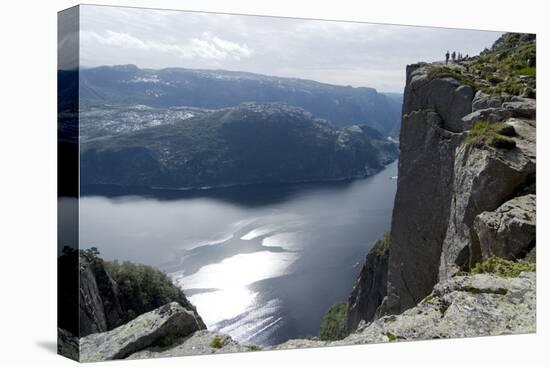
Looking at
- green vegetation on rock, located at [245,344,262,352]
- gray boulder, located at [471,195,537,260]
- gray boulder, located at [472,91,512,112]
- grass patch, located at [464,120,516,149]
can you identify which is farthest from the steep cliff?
gray boulder, located at [472,91,512,112]

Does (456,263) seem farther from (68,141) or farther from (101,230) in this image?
(68,141)

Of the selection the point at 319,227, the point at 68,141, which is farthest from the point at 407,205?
the point at 68,141

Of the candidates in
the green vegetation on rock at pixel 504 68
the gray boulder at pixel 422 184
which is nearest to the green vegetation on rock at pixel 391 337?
the gray boulder at pixel 422 184

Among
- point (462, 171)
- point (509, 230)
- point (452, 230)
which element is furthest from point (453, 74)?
point (509, 230)

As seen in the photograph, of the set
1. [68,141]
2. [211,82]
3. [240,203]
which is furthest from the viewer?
[240,203]

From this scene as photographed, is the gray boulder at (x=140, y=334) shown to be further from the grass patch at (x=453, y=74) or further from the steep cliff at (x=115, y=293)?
the grass patch at (x=453, y=74)

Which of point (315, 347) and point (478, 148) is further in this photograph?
point (478, 148)
